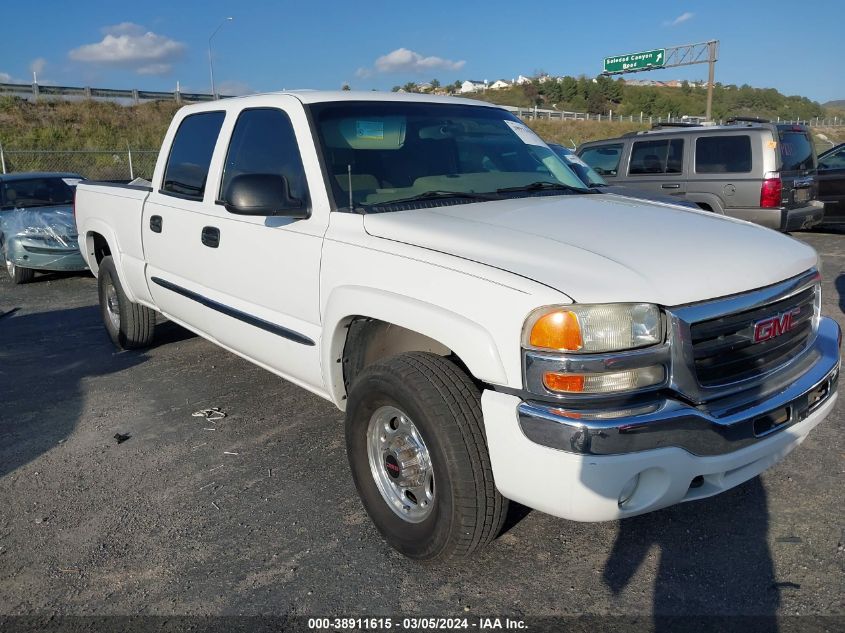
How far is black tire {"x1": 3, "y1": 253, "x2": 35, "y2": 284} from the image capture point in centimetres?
961

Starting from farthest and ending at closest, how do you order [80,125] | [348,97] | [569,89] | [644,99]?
[569,89]
[644,99]
[80,125]
[348,97]

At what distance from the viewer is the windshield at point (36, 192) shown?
10266mm

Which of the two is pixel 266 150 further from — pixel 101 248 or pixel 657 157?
pixel 657 157

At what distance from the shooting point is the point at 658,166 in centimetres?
1051

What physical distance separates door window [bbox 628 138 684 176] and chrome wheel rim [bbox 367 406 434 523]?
→ 28.6ft

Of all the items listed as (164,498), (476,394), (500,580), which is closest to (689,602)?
(500,580)

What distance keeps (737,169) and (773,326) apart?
804 cm

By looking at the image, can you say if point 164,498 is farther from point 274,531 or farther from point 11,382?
point 11,382

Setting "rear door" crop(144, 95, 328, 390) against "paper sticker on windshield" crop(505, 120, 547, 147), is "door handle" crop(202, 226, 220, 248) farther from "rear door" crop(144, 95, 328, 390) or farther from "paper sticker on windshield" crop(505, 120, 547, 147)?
"paper sticker on windshield" crop(505, 120, 547, 147)

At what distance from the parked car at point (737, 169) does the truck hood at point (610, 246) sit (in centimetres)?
704

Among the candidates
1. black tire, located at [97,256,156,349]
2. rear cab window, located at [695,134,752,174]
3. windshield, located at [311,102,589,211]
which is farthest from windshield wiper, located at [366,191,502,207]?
rear cab window, located at [695,134,752,174]

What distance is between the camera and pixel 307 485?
140 inches

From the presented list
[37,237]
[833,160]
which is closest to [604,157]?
[833,160]

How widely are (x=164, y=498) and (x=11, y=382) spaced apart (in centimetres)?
264
